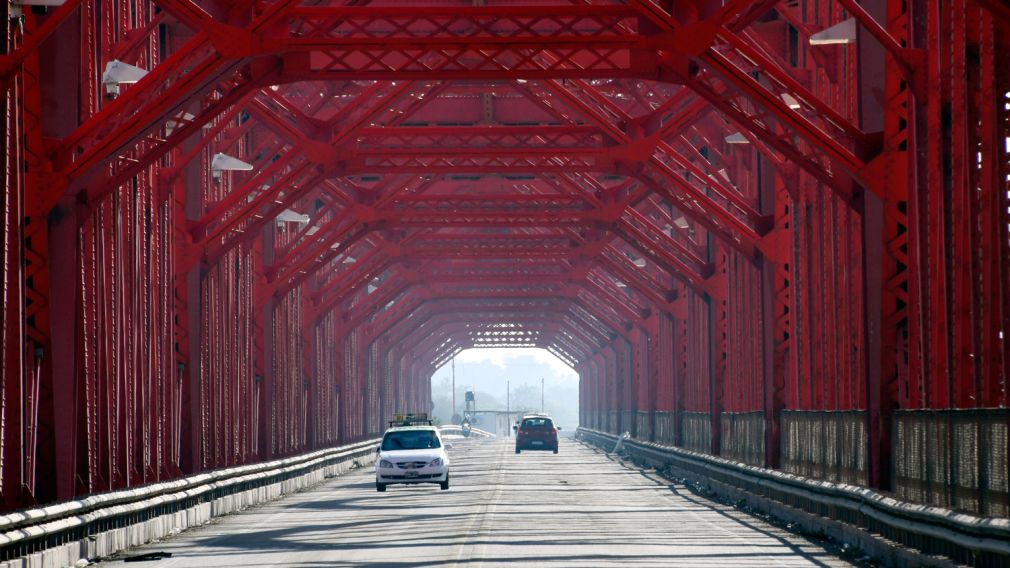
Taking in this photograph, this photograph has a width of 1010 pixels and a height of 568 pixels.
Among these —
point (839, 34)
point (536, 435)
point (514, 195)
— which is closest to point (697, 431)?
point (514, 195)

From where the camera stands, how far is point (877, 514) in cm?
1922

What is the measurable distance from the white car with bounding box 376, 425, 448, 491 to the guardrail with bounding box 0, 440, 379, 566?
7.82 ft

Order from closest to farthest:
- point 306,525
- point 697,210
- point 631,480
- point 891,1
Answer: point 891,1, point 306,525, point 697,210, point 631,480

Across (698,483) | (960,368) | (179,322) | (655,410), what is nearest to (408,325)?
(655,410)

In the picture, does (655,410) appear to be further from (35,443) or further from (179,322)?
(35,443)

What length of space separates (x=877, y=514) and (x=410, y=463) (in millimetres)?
21809

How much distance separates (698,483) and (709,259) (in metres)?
9.84

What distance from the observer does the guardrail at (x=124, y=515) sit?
17531mm

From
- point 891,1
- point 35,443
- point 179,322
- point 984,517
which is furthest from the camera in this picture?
point 179,322

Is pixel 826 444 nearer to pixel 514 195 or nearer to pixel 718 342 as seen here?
pixel 718 342

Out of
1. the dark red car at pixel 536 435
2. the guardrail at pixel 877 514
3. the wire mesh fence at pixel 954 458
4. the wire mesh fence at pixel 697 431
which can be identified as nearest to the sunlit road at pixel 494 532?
the guardrail at pixel 877 514

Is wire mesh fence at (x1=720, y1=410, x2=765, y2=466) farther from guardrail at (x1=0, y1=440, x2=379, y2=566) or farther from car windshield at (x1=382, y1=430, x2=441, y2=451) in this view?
guardrail at (x1=0, y1=440, x2=379, y2=566)

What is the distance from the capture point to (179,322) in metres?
34.7

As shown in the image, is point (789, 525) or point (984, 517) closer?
point (984, 517)
